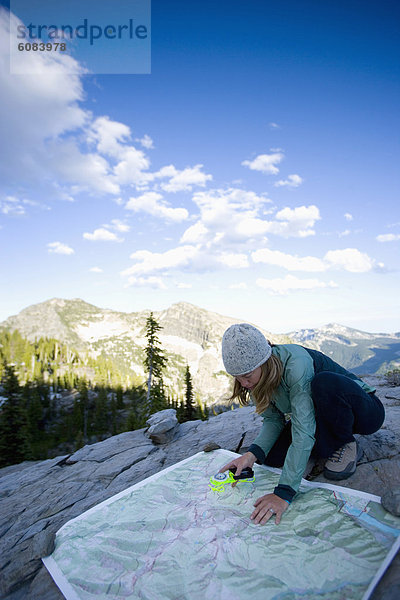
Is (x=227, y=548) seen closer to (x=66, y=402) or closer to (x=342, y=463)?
(x=342, y=463)

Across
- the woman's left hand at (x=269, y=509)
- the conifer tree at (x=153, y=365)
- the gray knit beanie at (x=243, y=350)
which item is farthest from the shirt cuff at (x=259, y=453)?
the conifer tree at (x=153, y=365)

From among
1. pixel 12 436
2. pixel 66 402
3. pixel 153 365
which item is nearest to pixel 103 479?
pixel 153 365

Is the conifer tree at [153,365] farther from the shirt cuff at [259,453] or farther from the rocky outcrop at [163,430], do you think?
the shirt cuff at [259,453]

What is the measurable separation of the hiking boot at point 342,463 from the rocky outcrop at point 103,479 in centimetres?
16

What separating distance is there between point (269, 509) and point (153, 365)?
2413cm

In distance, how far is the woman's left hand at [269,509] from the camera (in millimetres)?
3307

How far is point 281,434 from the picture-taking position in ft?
14.9

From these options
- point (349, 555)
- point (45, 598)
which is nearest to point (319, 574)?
point (349, 555)

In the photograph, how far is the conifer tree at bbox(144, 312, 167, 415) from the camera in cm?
2564

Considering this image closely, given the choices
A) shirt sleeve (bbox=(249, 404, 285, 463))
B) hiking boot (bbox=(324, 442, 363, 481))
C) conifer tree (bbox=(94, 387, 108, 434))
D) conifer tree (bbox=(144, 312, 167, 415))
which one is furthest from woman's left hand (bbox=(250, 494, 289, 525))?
conifer tree (bbox=(94, 387, 108, 434))

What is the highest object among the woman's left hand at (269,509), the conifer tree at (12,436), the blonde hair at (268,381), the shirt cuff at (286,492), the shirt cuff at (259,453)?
the blonde hair at (268,381)

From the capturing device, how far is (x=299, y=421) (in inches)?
136

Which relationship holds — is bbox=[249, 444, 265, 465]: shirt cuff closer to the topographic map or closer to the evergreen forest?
the topographic map

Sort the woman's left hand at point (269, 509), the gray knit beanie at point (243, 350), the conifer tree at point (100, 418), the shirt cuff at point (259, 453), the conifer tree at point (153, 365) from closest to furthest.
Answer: the woman's left hand at point (269, 509), the gray knit beanie at point (243, 350), the shirt cuff at point (259, 453), the conifer tree at point (153, 365), the conifer tree at point (100, 418)
